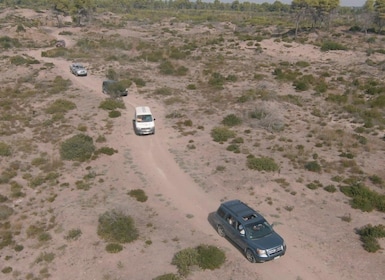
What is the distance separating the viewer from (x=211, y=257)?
1939 centimetres

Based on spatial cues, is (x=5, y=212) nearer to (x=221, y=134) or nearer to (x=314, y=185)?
(x=221, y=134)

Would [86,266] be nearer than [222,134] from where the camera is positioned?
Yes

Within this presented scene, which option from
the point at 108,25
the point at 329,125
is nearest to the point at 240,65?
the point at 329,125

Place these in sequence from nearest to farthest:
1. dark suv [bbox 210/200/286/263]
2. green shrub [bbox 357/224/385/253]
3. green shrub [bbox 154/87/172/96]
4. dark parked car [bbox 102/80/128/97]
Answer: dark suv [bbox 210/200/286/263]
green shrub [bbox 357/224/385/253]
dark parked car [bbox 102/80/128/97]
green shrub [bbox 154/87/172/96]

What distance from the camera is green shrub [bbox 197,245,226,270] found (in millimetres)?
19156

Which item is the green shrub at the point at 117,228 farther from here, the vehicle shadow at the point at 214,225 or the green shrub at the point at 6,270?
the green shrub at the point at 6,270

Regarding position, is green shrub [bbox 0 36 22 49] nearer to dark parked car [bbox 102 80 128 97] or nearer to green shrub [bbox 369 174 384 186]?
dark parked car [bbox 102 80 128 97]

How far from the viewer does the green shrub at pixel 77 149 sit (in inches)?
1267

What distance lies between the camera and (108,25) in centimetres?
12162

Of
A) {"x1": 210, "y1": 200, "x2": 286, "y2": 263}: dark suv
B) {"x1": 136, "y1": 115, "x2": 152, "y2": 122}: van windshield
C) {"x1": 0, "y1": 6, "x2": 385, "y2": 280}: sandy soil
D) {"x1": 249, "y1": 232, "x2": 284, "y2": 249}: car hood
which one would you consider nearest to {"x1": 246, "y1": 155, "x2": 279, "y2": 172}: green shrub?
{"x1": 0, "y1": 6, "x2": 385, "y2": 280}: sandy soil

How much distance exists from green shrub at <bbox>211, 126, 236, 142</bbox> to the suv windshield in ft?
53.7

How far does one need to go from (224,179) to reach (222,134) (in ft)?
28.1

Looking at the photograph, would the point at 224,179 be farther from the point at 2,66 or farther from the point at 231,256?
the point at 2,66

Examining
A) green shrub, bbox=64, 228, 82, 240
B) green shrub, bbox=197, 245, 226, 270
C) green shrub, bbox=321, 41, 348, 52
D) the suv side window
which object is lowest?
green shrub, bbox=64, 228, 82, 240
